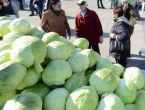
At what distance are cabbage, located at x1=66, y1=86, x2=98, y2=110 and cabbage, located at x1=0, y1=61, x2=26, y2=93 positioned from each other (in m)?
0.44

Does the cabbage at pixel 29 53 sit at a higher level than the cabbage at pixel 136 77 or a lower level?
higher

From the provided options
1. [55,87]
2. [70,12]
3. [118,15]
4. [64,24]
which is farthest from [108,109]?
[70,12]

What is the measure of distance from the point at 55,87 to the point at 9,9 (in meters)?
4.05

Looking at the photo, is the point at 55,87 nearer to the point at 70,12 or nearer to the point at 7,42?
the point at 7,42

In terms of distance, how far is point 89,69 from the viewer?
1858 mm

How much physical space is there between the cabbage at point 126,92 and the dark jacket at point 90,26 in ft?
7.16

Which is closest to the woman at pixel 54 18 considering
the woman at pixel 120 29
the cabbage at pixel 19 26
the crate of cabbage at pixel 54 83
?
the woman at pixel 120 29

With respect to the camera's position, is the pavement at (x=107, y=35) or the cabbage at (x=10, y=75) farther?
the pavement at (x=107, y=35)

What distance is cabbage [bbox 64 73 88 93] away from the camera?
150cm

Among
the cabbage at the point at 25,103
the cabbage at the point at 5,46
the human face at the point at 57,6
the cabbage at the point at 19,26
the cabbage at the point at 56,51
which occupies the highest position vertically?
the human face at the point at 57,6

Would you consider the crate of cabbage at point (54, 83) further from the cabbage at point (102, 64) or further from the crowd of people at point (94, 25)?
the crowd of people at point (94, 25)

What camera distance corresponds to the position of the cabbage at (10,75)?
1301 millimetres

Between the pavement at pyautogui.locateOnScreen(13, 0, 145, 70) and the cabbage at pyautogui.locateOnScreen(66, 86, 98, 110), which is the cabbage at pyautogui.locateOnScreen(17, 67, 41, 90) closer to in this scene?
the cabbage at pyautogui.locateOnScreen(66, 86, 98, 110)

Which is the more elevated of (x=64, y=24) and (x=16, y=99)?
(x=64, y=24)
